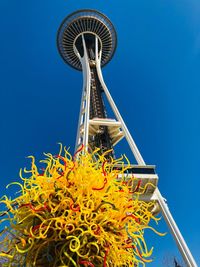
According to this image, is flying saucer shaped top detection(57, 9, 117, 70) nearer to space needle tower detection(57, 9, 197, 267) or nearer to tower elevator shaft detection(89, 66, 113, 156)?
space needle tower detection(57, 9, 197, 267)

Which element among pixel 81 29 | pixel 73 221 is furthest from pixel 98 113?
pixel 73 221

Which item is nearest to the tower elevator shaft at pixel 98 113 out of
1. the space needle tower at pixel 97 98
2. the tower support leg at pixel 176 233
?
the space needle tower at pixel 97 98

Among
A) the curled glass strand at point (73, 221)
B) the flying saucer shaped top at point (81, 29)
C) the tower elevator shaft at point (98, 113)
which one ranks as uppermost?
the flying saucer shaped top at point (81, 29)

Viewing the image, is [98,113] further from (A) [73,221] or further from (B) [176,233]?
(A) [73,221]

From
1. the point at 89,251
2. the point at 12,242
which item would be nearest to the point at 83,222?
the point at 89,251

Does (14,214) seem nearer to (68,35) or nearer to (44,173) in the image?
(44,173)

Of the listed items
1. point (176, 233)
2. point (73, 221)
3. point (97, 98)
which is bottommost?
point (73, 221)

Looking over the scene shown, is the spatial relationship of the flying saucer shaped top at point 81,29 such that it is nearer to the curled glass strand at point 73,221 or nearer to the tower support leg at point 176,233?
the tower support leg at point 176,233

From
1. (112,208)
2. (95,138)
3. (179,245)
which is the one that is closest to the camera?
(112,208)
